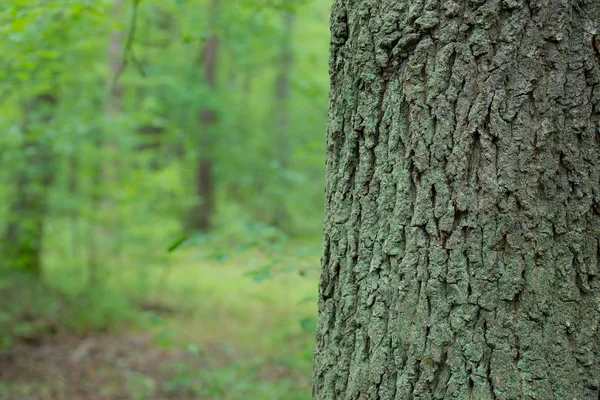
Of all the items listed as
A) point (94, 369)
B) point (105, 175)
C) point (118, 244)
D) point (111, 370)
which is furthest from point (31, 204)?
point (111, 370)

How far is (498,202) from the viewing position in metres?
1.45

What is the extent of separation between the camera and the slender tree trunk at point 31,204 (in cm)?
769

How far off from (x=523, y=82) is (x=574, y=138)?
20 cm

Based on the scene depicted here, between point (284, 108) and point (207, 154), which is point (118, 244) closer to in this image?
point (207, 154)

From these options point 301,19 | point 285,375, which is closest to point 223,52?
point 301,19

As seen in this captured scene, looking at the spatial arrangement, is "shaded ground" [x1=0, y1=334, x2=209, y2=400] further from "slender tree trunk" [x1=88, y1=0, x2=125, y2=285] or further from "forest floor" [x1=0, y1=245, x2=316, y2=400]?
"slender tree trunk" [x1=88, y1=0, x2=125, y2=285]

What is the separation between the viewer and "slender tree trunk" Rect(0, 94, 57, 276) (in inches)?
303

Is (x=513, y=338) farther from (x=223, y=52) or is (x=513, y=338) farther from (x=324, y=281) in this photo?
(x=223, y=52)

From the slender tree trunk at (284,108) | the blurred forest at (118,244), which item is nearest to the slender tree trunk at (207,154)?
the blurred forest at (118,244)

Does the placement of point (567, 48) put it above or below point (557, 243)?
above

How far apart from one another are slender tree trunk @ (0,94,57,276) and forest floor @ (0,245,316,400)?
758 millimetres

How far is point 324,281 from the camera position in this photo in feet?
5.87

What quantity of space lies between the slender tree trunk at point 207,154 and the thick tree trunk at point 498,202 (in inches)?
501

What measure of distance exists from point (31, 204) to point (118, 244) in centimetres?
141
